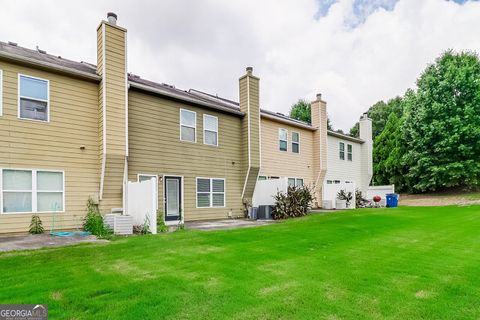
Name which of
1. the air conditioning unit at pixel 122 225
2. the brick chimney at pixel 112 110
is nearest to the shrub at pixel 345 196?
the brick chimney at pixel 112 110

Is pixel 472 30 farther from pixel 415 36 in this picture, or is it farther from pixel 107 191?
pixel 107 191

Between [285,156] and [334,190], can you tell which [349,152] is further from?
[285,156]

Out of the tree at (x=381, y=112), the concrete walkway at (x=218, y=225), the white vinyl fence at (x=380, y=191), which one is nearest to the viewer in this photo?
the concrete walkway at (x=218, y=225)

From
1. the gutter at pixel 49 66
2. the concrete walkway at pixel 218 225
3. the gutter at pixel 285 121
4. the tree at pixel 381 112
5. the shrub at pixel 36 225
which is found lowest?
the concrete walkway at pixel 218 225

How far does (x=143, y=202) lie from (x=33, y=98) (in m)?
4.32

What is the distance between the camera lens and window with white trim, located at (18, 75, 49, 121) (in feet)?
28.1

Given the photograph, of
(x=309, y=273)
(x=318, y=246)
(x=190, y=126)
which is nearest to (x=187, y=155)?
(x=190, y=126)

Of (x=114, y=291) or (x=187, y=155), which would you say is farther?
(x=187, y=155)

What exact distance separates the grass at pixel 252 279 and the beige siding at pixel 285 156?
28.1ft

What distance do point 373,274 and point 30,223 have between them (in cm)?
873

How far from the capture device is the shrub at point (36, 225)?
8367 mm

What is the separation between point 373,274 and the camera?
4.57m

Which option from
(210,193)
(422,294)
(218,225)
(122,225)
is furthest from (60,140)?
(422,294)

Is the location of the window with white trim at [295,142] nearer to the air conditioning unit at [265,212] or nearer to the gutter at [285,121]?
the gutter at [285,121]
